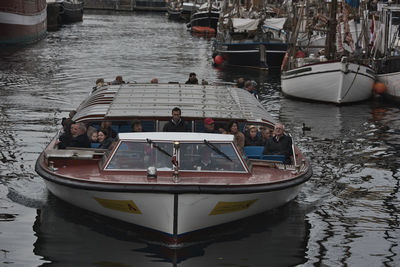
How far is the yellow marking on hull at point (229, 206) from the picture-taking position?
15.5 m

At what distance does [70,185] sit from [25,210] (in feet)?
8.68

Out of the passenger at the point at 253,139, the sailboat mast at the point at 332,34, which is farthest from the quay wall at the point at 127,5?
the passenger at the point at 253,139

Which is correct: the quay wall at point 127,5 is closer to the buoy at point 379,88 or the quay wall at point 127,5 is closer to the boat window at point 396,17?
the boat window at point 396,17

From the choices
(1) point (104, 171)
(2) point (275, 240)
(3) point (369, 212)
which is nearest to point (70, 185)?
(1) point (104, 171)

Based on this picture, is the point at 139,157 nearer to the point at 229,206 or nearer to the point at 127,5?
the point at 229,206

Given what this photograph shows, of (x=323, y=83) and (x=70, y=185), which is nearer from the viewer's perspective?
(x=70, y=185)

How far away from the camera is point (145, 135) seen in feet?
55.3

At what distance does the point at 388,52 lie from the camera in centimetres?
3903

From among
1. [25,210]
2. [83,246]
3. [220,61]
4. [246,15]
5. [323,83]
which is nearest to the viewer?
[83,246]

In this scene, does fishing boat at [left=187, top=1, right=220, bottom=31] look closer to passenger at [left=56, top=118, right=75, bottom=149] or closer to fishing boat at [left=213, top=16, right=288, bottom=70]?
fishing boat at [left=213, top=16, right=288, bottom=70]

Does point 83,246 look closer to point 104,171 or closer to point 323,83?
point 104,171

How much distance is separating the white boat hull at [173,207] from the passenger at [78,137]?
6.99ft

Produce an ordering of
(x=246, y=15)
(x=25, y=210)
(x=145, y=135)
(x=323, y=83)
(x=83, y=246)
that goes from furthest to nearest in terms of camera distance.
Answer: (x=246, y=15)
(x=323, y=83)
(x=25, y=210)
(x=145, y=135)
(x=83, y=246)

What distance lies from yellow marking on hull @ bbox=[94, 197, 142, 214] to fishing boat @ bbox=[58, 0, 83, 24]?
84172 mm
